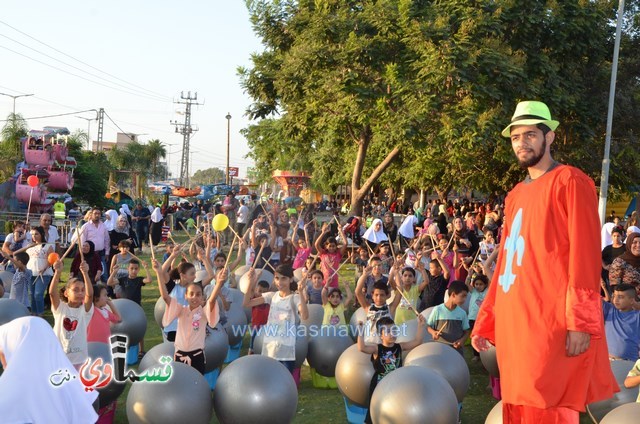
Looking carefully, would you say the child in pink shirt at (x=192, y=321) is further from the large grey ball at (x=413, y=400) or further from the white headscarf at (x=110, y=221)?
the white headscarf at (x=110, y=221)

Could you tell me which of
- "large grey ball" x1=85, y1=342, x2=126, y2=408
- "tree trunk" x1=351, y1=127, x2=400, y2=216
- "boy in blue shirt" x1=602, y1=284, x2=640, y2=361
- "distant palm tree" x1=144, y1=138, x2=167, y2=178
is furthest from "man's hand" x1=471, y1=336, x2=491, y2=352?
"distant palm tree" x1=144, y1=138, x2=167, y2=178

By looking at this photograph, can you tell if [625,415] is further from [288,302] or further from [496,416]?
[288,302]

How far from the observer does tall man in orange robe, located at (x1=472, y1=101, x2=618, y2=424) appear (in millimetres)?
3305

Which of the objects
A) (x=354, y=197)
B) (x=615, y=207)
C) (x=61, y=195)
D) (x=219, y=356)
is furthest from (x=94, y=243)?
(x=615, y=207)

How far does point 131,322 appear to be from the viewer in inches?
376

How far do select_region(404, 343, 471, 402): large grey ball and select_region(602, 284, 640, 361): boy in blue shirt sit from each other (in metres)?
1.56

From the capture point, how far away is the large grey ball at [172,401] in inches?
243

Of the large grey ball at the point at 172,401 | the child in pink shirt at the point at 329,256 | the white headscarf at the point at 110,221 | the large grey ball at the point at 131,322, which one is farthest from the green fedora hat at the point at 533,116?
the white headscarf at the point at 110,221

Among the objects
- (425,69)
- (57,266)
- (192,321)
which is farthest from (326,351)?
(425,69)

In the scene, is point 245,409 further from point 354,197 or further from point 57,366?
point 354,197

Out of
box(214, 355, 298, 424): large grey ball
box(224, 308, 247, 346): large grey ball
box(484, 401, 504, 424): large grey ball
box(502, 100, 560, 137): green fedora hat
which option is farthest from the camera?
box(224, 308, 247, 346): large grey ball

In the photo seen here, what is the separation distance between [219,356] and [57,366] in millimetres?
3737

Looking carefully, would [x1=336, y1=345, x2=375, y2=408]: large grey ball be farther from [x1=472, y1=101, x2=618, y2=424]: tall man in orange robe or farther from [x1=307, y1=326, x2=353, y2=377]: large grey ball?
[x1=472, y1=101, x2=618, y2=424]: tall man in orange robe

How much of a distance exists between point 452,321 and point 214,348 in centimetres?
288
